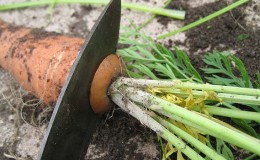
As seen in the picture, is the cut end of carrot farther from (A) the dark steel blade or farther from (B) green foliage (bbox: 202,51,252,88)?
(B) green foliage (bbox: 202,51,252,88)

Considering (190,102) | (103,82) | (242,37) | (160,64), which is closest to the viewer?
(190,102)

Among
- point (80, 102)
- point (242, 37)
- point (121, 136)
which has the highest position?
point (242, 37)

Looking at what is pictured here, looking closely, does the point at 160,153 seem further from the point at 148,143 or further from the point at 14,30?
the point at 14,30

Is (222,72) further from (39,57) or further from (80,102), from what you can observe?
(39,57)

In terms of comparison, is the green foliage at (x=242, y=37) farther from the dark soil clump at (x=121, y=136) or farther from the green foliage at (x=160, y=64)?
the dark soil clump at (x=121, y=136)

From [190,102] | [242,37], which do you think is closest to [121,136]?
[190,102]

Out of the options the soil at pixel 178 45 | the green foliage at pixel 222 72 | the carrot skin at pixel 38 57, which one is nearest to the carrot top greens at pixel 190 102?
the green foliage at pixel 222 72

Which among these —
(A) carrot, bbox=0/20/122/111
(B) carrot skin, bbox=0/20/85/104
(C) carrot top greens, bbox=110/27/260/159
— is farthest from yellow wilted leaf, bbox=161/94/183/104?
(B) carrot skin, bbox=0/20/85/104

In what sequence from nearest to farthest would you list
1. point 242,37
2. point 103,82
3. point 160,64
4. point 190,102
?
point 190,102
point 103,82
point 160,64
point 242,37
